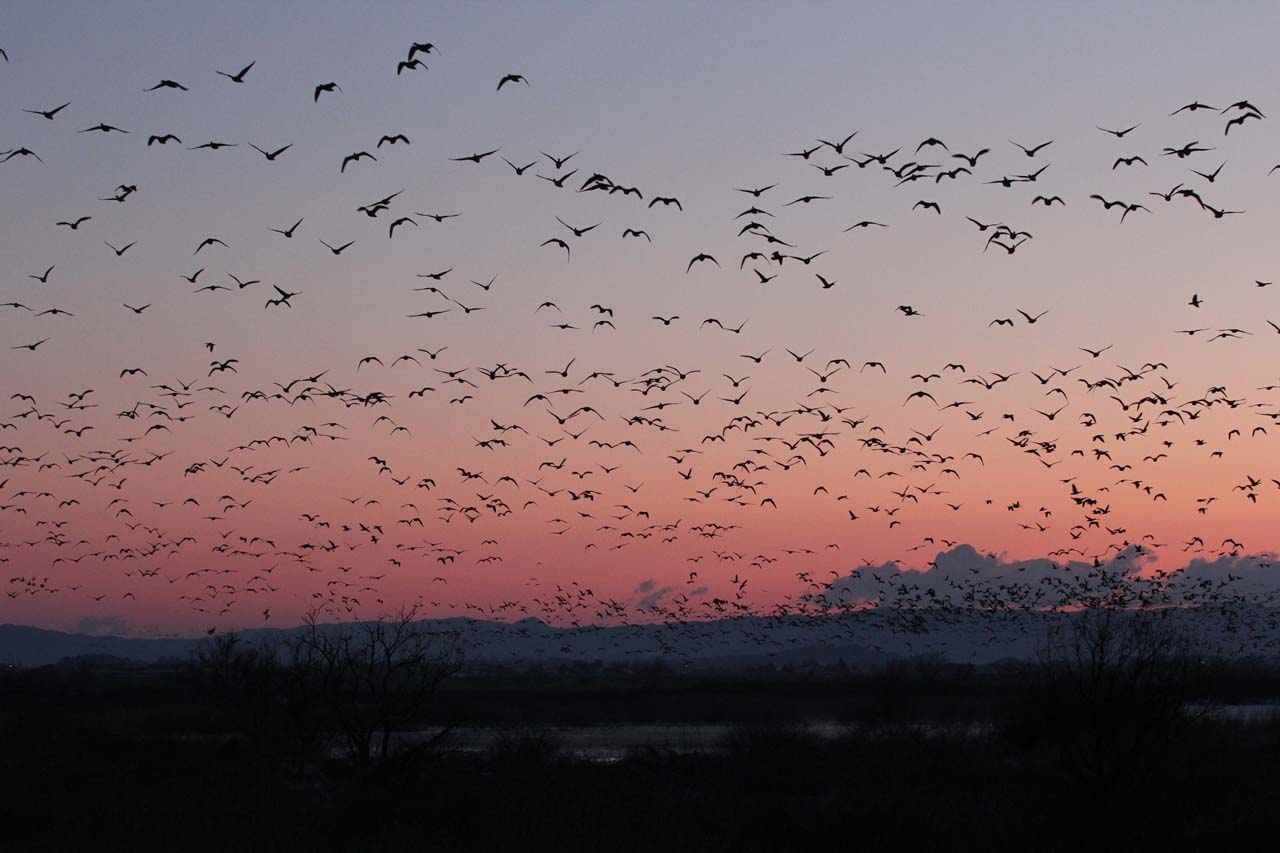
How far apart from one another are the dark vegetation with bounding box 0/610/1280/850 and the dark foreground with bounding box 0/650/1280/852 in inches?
4.0

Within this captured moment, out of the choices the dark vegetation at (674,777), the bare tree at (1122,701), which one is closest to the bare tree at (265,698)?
the dark vegetation at (674,777)

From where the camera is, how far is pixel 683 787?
47.7m

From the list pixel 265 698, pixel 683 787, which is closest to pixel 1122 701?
pixel 683 787

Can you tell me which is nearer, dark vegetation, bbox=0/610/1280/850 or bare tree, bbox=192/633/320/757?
dark vegetation, bbox=0/610/1280/850

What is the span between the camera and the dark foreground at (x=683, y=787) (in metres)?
34.5

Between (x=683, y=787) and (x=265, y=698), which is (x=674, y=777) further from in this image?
(x=265, y=698)

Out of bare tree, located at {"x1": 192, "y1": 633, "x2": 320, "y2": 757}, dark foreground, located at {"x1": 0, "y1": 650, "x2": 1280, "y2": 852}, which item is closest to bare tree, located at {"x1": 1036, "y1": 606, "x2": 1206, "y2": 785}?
dark foreground, located at {"x1": 0, "y1": 650, "x2": 1280, "y2": 852}

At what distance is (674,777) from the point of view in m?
49.5

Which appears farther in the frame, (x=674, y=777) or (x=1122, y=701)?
(x=674, y=777)

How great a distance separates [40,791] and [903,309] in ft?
98.5

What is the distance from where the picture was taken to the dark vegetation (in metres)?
34.5

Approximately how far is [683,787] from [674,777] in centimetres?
183

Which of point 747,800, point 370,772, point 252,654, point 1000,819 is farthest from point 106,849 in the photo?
point 252,654

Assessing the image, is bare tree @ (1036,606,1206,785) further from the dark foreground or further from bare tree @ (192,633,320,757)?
bare tree @ (192,633,320,757)
